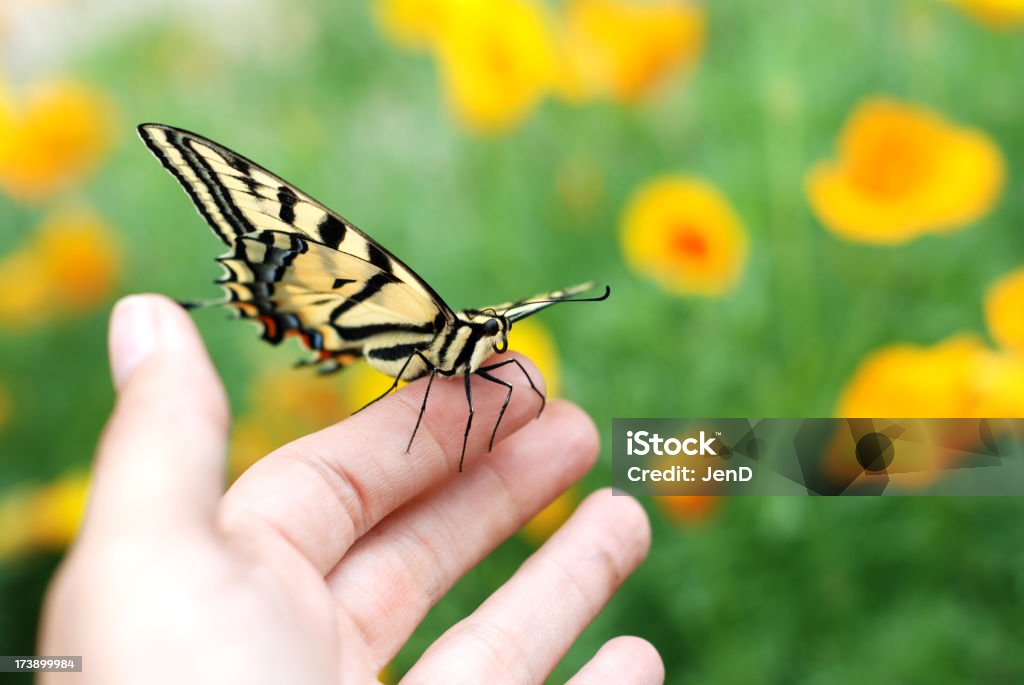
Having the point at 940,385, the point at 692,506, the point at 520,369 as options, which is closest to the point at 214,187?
the point at 520,369

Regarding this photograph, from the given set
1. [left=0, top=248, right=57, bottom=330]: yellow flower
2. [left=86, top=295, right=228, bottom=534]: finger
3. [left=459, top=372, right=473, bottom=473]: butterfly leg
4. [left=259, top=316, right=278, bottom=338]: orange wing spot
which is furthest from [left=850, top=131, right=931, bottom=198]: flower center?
[left=0, top=248, right=57, bottom=330]: yellow flower

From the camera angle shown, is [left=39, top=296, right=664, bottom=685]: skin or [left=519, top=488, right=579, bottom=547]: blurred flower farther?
[left=519, top=488, right=579, bottom=547]: blurred flower

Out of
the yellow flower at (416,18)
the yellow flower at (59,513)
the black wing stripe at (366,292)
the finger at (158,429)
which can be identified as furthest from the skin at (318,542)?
the yellow flower at (416,18)

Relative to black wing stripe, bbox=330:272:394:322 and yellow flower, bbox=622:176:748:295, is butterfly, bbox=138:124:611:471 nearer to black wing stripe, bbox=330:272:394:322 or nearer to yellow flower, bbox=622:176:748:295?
black wing stripe, bbox=330:272:394:322

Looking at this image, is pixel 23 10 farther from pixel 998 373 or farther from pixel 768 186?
pixel 998 373

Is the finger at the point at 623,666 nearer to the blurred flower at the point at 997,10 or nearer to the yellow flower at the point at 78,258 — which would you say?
the blurred flower at the point at 997,10

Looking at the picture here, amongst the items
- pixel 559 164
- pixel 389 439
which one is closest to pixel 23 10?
pixel 559 164
